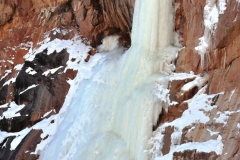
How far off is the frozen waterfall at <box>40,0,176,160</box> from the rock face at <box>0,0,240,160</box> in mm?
381

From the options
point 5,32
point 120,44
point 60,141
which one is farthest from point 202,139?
point 5,32

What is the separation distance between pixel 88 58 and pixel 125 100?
13.6 feet

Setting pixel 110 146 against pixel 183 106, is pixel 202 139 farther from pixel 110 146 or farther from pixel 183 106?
pixel 110 146

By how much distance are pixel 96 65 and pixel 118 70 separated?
187 centimetres

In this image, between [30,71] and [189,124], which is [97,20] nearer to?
[30,71]

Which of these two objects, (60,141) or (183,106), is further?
(60,141)

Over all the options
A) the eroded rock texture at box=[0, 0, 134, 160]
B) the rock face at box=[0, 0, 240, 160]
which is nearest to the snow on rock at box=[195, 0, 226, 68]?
the rock face at box=[0, 0, 240, 160]

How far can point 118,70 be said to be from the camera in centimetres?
1248

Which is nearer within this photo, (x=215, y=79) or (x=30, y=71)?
(x=215, y=79)

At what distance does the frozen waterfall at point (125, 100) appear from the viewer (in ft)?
32.9

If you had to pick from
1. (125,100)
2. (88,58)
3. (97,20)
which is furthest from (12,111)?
(125,100)

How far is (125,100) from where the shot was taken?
11180 millimetres

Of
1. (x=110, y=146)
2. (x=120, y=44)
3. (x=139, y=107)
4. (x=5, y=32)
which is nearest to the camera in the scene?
(x=139, y=107)

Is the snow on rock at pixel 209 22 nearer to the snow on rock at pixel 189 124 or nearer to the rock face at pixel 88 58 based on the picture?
the rock face at pixel 88 58
